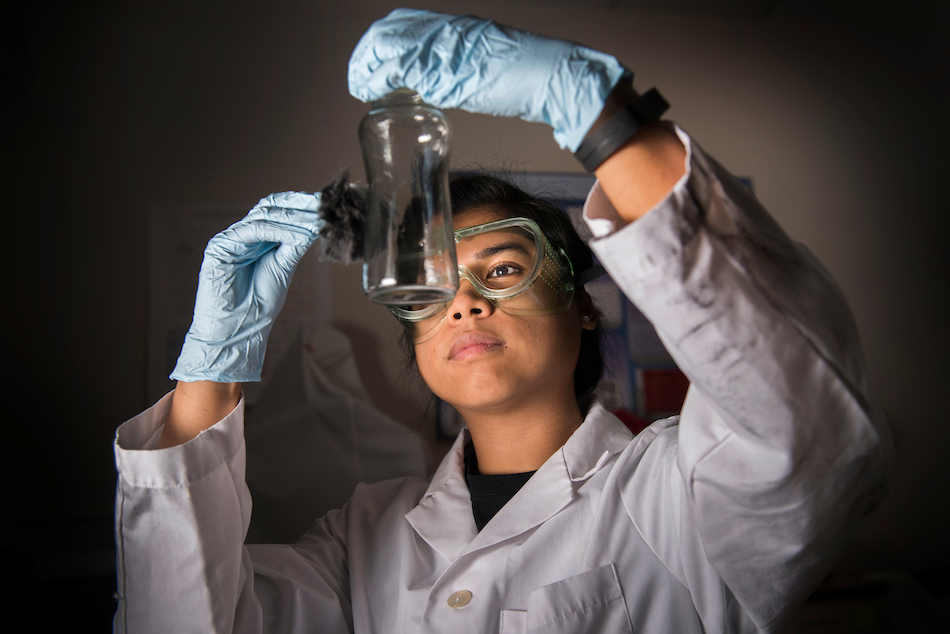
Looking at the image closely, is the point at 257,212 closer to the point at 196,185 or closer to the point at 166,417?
the point at 166,417

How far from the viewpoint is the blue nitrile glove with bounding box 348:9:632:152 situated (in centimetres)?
69

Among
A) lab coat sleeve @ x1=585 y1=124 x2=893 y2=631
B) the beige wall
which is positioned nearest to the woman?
lab coat sleeve @ x1=585 y1=124 x2=893 y2=631

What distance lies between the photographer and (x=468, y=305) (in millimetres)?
1166

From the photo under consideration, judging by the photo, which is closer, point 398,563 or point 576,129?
point 576,129

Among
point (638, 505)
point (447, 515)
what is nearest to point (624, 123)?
point (638, 505)

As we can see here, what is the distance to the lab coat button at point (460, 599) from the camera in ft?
3.47

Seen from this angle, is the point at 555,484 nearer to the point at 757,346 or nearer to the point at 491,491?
the point at 491,491

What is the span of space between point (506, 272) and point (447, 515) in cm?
52

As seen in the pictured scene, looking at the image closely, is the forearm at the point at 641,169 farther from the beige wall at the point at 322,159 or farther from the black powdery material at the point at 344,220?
the beige wall at the point at 322,159

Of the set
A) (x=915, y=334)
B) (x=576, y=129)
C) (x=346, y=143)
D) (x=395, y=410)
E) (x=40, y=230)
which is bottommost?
(x=395, y=410)

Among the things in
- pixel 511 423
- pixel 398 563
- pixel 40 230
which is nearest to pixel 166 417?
pixel 398 563

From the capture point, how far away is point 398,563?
1.23 metres

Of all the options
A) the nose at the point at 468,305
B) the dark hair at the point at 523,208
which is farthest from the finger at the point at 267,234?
the dark hair at the point at 523,208

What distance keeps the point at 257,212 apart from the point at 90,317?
95 centimetres
